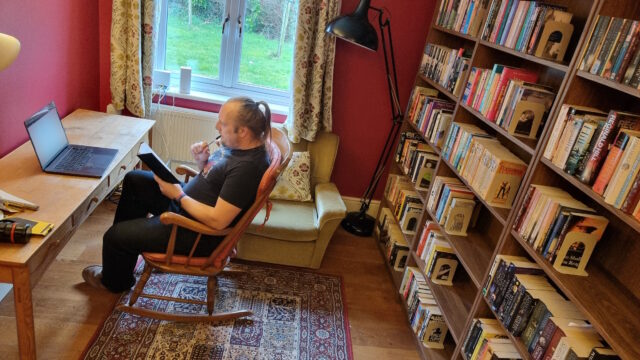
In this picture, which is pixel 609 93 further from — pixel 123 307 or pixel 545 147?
pixel 123 307

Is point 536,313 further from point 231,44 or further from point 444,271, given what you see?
point 231,44

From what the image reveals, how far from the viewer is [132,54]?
9.92ft

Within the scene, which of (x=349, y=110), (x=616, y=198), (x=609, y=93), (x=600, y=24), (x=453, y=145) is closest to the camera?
(x=616, y=198)

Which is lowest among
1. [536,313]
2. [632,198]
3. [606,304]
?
[536,313]

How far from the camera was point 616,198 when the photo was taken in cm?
130

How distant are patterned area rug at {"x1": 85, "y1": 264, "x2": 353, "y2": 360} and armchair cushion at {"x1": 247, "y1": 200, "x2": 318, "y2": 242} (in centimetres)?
28

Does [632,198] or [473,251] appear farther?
[473,251]

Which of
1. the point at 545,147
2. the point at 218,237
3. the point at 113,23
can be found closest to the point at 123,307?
the point at 218,237

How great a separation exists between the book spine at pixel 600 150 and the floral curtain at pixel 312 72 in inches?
76.1

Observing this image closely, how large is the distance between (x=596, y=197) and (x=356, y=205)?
94.8 inches

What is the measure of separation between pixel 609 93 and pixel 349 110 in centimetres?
197

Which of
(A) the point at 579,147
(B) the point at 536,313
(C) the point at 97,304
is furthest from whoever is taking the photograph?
(C) the point at 97,304

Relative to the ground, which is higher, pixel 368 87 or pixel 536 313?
pixel 368 87

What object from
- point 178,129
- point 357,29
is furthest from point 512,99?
point 178,129
